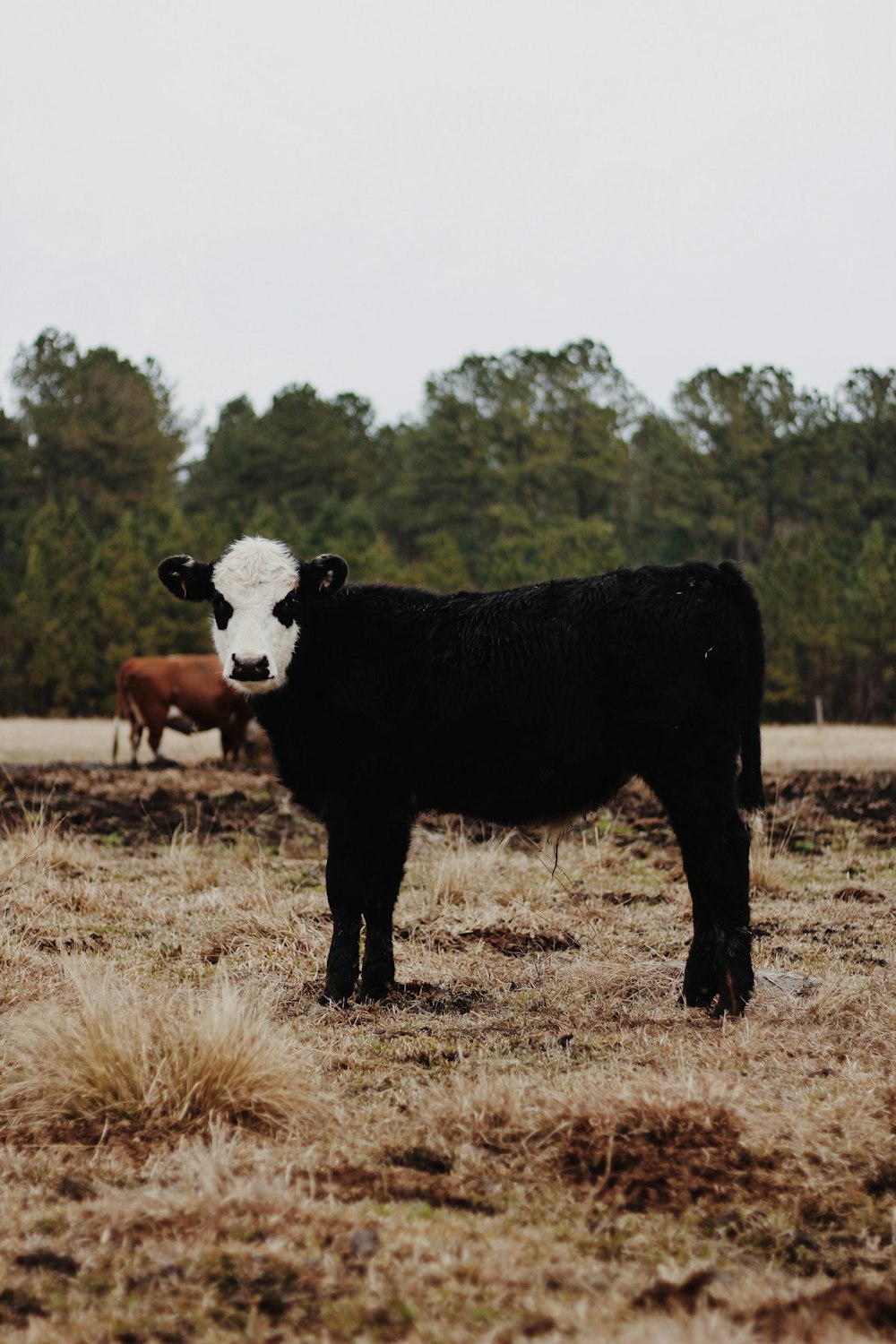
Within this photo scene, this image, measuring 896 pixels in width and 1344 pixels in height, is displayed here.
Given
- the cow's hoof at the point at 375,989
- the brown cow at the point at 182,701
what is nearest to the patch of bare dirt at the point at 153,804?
the brown cow at the point at 182,701

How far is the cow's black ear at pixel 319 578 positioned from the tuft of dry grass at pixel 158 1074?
8.31 feet

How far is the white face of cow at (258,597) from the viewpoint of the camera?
6125 mm

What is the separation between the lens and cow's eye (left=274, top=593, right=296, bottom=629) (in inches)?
249

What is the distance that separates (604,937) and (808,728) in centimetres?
2945

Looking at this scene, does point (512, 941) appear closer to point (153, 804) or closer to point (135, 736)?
point (153, 804)

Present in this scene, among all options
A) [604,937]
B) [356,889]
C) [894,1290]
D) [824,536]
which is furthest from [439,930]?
[824,536]

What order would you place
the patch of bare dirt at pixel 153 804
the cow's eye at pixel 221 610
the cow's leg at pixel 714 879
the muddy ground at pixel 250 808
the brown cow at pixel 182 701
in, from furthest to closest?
1. the brown cow at pixel 182 701
2. the patch of bare dirt at pixel 153 804
3. the muddy ground at pixel 250 808
4. the cow's eye at pixel 221 610
5. the cow's leg at pixel 714 879

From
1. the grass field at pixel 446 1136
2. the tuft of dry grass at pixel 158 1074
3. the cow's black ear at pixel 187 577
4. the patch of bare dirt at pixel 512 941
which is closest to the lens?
the grass field at pixel 446 1136

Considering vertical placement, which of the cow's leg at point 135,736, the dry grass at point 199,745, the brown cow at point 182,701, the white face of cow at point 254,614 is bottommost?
the dry grass at point 199,745

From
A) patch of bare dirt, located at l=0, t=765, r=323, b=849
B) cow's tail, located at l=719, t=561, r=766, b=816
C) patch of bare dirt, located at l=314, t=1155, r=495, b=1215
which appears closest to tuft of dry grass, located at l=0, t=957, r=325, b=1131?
patch of bare dirt, located at l=314, t=1155, r=495, b=1215

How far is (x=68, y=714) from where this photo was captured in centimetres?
4066

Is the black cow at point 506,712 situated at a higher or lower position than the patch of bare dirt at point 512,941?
higher

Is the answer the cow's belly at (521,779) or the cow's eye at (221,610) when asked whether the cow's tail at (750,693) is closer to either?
the cow's belly at (521,779)

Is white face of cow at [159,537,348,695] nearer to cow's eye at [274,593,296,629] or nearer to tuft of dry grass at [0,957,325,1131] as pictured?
cow's eye at [274,593,296,629]
